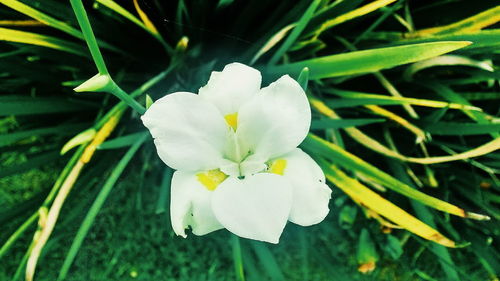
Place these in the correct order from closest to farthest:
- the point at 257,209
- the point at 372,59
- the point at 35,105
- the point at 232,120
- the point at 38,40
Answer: the point at 257,209
the point at 232,120
the point at 372,59
the point at 38,40
the point at 35,105

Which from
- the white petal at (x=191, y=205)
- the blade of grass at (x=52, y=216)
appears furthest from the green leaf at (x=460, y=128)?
the blade of grass at (x=52, y=216)

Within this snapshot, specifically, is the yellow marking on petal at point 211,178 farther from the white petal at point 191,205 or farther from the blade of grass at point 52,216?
the blade of grass at point 52,216

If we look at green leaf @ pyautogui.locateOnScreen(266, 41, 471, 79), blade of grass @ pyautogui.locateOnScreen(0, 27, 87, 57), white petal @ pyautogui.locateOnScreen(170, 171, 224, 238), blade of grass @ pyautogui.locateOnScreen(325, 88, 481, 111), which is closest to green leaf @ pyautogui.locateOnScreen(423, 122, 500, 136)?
blade of grass @ pyautogui.locateOnScreen(325, 88, 481, 111)

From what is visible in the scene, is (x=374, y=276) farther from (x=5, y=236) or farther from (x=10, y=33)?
(x=10, y=33)

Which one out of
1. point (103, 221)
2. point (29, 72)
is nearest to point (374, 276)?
point (103, 221)

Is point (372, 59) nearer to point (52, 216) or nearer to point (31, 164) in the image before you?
point (52, 216)

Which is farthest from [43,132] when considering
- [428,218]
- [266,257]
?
[428,218]

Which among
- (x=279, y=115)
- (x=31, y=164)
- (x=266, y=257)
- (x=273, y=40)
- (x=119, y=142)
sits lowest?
(x=266, y=257)

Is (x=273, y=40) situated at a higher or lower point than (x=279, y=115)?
lower
